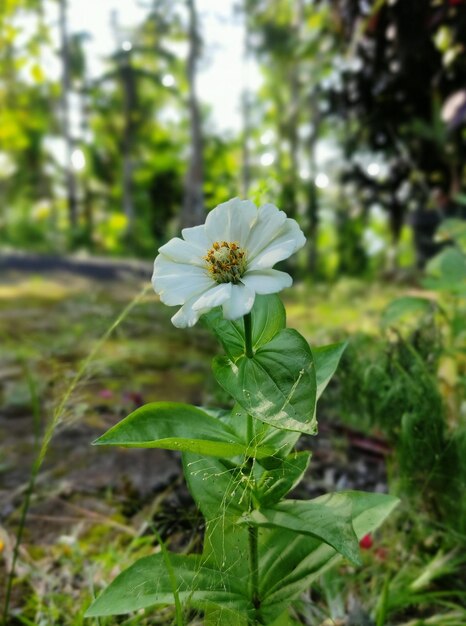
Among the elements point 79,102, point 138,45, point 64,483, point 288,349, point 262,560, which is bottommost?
point 64,483

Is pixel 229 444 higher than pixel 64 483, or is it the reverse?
pixel 229 444

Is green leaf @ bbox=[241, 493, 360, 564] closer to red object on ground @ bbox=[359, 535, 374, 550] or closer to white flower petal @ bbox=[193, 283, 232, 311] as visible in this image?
white flower petal @ bbox=[193, 283, 232, 311]

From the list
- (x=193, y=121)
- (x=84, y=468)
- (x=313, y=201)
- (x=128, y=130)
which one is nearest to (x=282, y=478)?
(x=84, y=468)

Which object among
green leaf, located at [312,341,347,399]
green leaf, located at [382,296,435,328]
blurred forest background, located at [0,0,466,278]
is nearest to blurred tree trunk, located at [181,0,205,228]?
blurred forest background, located at [0,0,466,278]

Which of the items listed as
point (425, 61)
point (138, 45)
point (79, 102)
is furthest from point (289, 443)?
point (79, 102)

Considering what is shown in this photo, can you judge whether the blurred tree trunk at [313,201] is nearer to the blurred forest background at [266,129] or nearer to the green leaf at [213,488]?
the blurred forest background at [266,129]

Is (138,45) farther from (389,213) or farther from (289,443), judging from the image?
(289,443)
